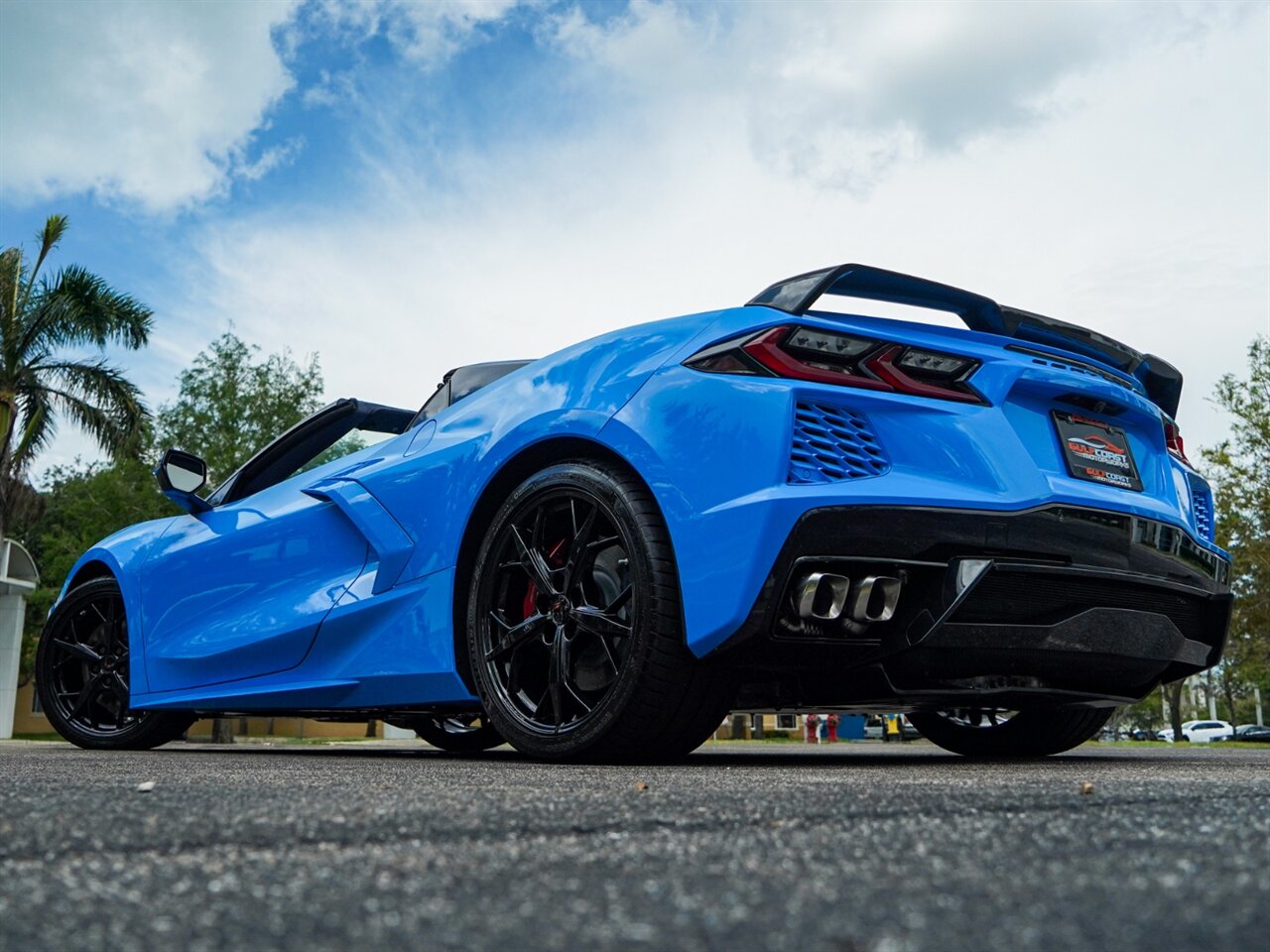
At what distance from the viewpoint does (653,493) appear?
10.8 feet

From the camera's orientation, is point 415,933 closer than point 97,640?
Yes

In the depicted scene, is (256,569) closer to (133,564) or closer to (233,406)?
(133,564)

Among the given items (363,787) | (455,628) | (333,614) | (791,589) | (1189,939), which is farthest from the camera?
(333,614)

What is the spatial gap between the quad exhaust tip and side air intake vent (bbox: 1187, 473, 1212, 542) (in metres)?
1.43

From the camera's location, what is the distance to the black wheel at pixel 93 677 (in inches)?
231

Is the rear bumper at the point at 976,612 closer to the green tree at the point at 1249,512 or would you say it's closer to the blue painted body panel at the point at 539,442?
the blue painted body panel at the point at 539,442

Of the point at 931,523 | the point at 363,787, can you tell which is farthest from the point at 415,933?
the point at 931,523

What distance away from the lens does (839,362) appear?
10.9ft

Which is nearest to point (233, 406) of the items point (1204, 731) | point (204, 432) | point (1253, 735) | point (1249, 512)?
point (204, 432)

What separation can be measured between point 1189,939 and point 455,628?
10.4ft

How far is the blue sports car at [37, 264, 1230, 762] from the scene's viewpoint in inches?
123

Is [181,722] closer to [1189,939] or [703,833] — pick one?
[703,833]

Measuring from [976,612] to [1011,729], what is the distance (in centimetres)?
192

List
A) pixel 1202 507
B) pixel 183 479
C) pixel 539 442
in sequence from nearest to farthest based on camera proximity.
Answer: pixel 539 442 < pixel 1202 507 < pixel 183 479
